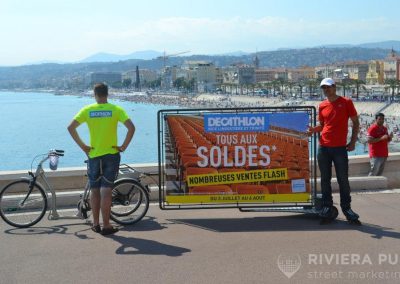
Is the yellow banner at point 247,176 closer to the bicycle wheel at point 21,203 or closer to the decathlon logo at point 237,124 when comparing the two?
the decathlon logo at point 237,124

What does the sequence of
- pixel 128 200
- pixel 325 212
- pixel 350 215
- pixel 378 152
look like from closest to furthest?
pixel 350 215
pixel 325 212
pixel 128 200
pixel 378 152

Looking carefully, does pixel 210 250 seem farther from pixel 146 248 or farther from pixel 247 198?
pixel 247 198

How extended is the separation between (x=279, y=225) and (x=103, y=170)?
6.24 feet

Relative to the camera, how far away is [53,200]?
20.6 ft

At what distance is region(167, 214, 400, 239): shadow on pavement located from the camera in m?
5.68

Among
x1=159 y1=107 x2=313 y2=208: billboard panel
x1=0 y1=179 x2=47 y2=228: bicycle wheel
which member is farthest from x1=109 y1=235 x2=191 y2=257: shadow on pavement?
x1=0 y1=179 x2=47 y2=228: bicycle wheel

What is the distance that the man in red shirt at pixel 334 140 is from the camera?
5934 millimetres

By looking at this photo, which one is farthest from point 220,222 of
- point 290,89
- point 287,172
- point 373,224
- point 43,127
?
point 290,89

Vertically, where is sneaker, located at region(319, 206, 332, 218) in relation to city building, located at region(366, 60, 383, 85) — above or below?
below

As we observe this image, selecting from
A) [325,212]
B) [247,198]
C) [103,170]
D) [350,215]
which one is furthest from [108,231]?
[350,215]

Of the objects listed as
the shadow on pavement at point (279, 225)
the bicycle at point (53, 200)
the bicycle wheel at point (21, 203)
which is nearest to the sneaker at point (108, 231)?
the bicycle at point (53, 200)

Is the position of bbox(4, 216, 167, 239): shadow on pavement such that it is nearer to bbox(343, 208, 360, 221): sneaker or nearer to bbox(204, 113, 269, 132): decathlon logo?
bbox(204, 113, 269, 132): decathlon logo

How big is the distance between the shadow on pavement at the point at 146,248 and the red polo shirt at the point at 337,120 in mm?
1996

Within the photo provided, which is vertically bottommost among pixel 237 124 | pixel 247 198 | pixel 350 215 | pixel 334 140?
pixel 350 215
